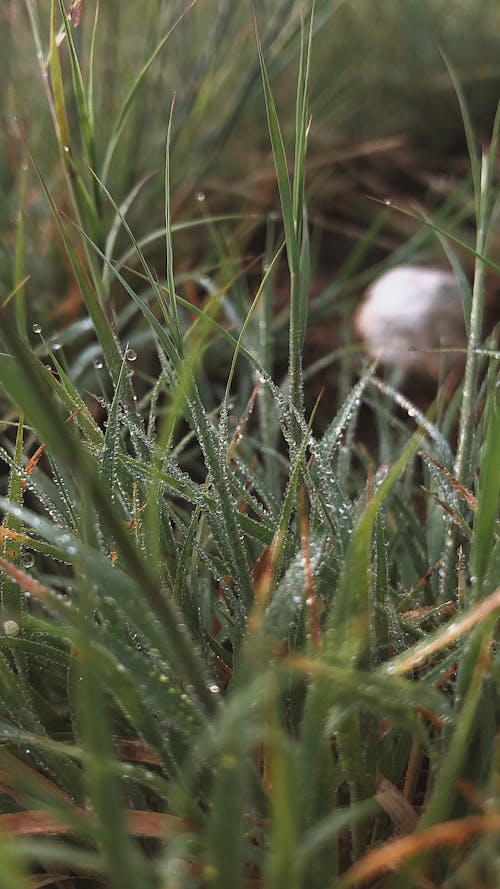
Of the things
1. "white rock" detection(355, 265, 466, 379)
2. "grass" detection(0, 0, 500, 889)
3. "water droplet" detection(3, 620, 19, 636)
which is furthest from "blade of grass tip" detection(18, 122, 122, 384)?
"white rock" detection(355, 265, 466, 379)

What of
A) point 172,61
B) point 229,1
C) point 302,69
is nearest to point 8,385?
point 302,69

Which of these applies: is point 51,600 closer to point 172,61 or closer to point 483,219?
point 483,219

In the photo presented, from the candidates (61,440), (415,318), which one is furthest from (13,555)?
(415,318)

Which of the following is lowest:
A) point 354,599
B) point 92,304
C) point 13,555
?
point 354,599

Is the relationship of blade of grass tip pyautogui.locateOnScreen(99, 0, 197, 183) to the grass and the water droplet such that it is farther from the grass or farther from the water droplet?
the water droplet

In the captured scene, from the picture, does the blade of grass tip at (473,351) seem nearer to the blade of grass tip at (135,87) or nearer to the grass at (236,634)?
the grass at (236,634)

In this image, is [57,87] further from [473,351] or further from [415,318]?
[415,318]

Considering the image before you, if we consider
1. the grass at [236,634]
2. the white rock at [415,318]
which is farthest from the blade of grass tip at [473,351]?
the white rock at [415,318]
